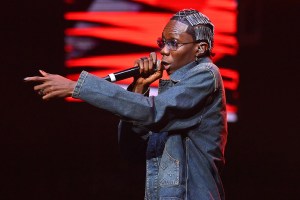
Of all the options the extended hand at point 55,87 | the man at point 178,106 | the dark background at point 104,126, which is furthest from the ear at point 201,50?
the dark background at point 104,126

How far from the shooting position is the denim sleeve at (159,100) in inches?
72.4

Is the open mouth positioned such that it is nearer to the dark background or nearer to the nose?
the nose

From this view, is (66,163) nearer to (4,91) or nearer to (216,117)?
(4,91)

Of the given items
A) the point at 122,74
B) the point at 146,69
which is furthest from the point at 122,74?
the point at 146,69

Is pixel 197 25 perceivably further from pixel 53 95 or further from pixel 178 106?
pixel 53 95

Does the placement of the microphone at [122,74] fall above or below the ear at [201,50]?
below

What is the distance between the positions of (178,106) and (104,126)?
2515 millimetres

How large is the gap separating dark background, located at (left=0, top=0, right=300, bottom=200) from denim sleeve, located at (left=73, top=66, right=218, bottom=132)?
2.40m

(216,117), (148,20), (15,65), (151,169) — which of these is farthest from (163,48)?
(15,65)

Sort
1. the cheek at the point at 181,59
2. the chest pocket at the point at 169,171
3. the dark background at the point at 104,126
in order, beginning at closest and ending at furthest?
1. the chest pocket at the point at 169,171
2. the cheek at the point at 181,59
3. the dark background at the point at 104,126

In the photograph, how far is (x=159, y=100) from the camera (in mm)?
1887

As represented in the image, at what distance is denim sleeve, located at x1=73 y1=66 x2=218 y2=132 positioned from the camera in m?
1.84

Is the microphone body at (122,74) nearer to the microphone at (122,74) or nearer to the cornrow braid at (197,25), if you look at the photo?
the microphone at (122,74)

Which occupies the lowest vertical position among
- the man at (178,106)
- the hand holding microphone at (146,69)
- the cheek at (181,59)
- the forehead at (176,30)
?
the man at (178,106)
